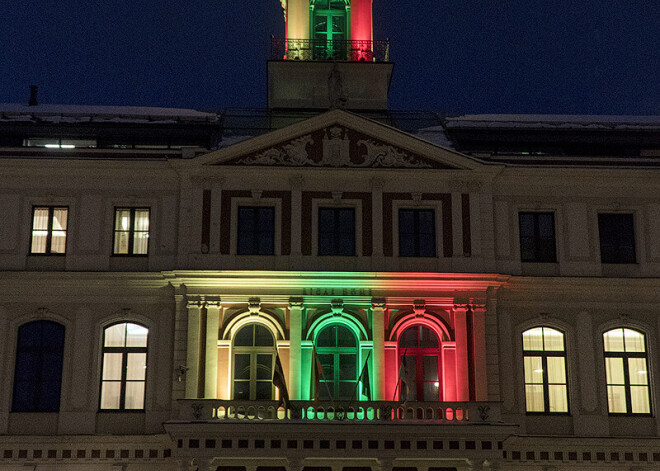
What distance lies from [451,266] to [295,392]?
289 inches

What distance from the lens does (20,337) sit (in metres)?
Result: 35.5

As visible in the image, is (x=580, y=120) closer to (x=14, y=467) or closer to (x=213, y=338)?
(x=213, y=338)

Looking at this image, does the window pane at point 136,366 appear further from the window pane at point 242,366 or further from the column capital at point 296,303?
the column capital at point 296,303

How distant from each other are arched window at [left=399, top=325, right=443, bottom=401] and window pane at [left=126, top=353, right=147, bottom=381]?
9.34 metres

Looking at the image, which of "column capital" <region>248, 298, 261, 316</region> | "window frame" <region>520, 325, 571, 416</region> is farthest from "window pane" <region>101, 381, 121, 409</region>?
"window frame" <region>520, 325, 571, 416</region>

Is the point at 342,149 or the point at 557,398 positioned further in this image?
the point at 342,149

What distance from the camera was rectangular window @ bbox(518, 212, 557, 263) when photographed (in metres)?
36.9

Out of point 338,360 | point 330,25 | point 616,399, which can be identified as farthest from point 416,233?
point 330,25

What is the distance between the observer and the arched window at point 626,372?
1403 inches

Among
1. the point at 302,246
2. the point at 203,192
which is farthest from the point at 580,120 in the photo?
the point at 203,192

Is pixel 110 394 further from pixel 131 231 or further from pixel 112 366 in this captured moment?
pixel 131 231

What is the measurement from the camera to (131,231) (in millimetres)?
36500

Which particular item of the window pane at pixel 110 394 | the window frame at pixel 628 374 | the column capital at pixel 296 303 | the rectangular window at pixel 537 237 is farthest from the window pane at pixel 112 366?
the window frame at pixel 628 374

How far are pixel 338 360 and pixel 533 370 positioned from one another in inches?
285
